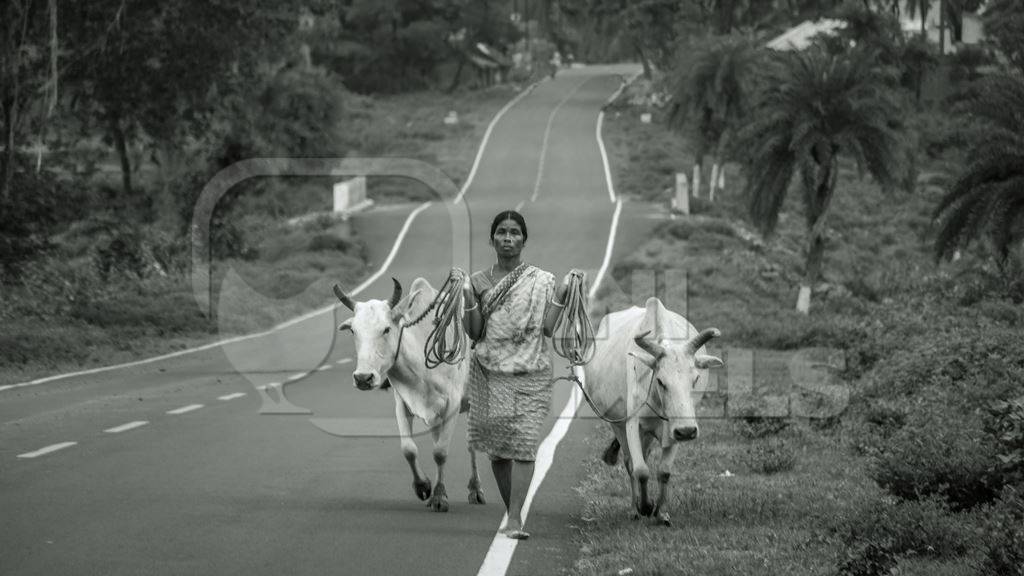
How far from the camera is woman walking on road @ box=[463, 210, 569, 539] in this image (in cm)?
1000

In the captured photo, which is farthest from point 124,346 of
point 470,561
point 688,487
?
point 470,561

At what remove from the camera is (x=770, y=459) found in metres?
13.6

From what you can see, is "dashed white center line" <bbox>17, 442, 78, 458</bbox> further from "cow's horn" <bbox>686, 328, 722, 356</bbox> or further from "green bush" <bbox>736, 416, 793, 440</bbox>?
"green bush" <bbox>736, 416, 793, 440</bbox>

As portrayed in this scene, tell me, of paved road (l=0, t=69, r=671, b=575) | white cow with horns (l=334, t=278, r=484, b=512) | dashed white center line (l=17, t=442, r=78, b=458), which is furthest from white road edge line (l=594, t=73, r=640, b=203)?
white cow with horns (l=334, t=278, r=484, b=512)

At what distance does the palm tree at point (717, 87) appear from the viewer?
165ft

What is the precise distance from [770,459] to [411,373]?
3694 mm

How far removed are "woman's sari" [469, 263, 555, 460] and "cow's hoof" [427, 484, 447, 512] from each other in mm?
1256

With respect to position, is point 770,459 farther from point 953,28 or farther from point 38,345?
point 953,28

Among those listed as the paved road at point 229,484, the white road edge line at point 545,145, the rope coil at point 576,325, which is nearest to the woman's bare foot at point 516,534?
the paved road at point 229,484

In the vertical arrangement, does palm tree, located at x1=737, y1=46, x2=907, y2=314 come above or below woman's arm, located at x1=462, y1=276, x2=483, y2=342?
above

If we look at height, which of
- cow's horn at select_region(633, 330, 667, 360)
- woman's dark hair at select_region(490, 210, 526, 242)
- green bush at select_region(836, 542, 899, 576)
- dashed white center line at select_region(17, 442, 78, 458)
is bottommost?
dashed white center line at select_region(17, 442, 78, 458)

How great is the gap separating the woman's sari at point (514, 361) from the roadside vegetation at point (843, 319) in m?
0.89

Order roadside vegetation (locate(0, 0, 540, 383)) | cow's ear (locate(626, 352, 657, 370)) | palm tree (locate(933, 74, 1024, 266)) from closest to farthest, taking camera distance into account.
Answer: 1. cow's ear (locate(626, 352, 657, 370))
2. roadside vegetation (locate(0, 0, 540, 383))
3. palm tree (locate(933, 74, 1024, 266))

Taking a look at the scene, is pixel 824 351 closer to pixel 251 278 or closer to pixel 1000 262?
pixel 1000 262
